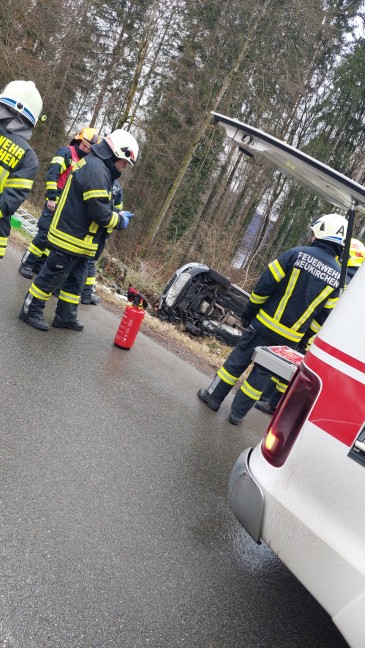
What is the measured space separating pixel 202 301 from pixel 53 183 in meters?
2.98

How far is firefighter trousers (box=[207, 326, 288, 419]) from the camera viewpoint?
426cm

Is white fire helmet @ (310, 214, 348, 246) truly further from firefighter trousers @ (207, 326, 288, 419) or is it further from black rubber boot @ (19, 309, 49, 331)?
black rubber boot @ (19, 309, 49, 331)

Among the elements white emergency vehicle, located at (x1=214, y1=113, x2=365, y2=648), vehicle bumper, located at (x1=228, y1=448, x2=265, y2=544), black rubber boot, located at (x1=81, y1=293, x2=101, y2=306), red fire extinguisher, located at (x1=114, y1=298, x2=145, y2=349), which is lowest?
black rubber boot, located at (x1=81, y1=293, x2=101, y2=306)

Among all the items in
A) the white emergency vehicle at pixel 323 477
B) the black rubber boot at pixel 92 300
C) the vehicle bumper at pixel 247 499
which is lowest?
the black rubber boot at pixel 92 300

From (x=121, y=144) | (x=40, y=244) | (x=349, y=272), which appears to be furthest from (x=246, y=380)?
(x=40, y=244)

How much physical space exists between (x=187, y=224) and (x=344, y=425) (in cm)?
2065

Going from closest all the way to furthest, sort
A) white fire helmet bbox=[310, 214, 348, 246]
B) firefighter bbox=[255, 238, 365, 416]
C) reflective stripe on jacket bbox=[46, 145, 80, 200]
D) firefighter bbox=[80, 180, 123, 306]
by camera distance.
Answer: white fire helmet bbox=[310, 214, 348, 246], firefighter bbox=[255, 238, 365, 416], firefighter bbox=[80, 180, 123, 306], reflective stripe on jacket bbox=[46, 145, 80, 200]

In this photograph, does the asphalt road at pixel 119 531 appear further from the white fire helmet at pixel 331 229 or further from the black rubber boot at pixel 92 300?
the black rubber boot at pixel 92 300

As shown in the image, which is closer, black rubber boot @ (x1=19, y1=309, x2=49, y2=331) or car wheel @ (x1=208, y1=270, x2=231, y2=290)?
black rubber boot @ (x1=19, y1=309, x2=49, y2=331)

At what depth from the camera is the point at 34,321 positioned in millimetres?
4555

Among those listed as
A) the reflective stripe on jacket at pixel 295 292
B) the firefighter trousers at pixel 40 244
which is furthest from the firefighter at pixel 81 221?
the reflective stripe on jacket at pixel 295 292

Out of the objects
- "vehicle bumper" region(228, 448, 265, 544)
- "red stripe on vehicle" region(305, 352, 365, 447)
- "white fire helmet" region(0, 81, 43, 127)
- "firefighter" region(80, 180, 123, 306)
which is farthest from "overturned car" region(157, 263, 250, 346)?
"red stripe on vehicle" region(305, 352, 365, 447)

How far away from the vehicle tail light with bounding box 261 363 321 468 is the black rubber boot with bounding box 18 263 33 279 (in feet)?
15.5

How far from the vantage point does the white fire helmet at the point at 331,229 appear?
152 inches
